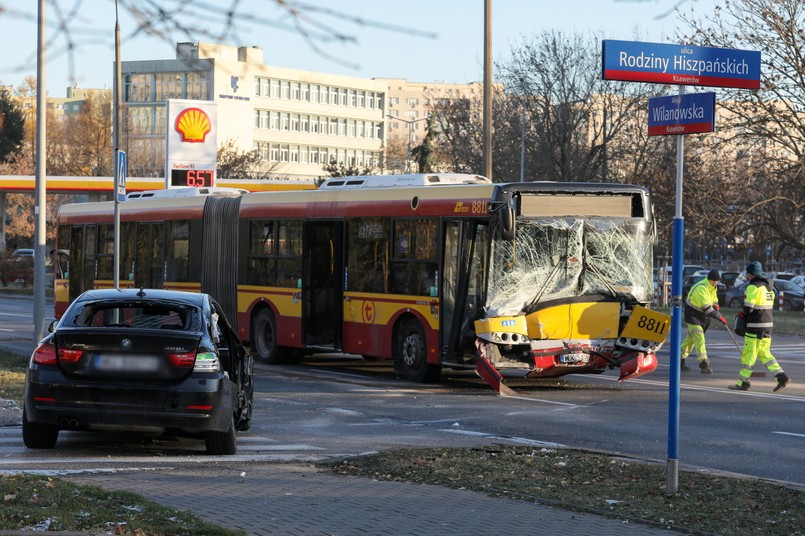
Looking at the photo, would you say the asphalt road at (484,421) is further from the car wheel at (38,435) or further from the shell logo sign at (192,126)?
the shell logo sign at (192,126)

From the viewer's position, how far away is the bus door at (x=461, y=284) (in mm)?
17703

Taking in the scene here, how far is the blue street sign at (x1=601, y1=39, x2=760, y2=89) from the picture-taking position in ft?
29.0

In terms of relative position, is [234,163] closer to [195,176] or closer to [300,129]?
[300,129]

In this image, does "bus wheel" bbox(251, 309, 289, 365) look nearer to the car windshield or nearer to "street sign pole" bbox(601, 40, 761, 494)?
the car windshield

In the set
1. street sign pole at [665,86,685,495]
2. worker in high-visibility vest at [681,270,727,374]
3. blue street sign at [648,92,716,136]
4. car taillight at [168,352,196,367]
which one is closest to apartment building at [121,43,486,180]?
car taillight at [168,352,196,367]

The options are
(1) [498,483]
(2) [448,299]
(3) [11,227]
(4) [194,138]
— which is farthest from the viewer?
(3) [11,227]

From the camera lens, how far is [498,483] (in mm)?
9609

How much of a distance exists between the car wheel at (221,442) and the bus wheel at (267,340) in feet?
35.5

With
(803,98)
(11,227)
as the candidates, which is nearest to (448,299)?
(803,98)

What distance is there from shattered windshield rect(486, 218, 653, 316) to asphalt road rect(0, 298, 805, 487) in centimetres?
137

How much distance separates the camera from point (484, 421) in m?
14.7

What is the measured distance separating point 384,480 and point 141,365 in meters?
2.38

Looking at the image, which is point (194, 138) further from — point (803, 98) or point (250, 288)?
point (803, 98)

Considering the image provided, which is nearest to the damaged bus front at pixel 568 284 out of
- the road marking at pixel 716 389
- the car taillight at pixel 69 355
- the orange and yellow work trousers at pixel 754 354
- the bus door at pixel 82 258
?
the road marking at pixel 716 389
